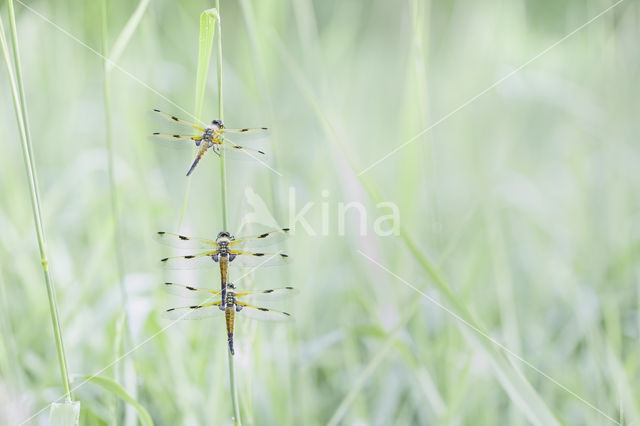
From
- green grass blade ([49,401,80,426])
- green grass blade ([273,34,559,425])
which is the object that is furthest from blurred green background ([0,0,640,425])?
green grass blade ([49,401,80,426])

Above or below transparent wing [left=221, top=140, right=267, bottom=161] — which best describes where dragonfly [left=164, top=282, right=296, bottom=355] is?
below

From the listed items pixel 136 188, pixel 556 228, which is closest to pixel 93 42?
pixel 136 188

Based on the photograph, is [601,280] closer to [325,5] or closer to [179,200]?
[179,200]

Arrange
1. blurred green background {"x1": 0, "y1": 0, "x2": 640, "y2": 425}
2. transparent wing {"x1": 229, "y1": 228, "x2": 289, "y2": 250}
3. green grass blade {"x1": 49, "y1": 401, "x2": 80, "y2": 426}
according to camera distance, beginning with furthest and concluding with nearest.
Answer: blurred green background {"x1": 0, "y1": 0, "x2": 640, "y2": 425} < transparent wing {"x1": 229, "y1": 228, "x2": 289, "y2": 250} < green grass blade {"x1": 49, "y1": 401, "x2": 80, "y2": 426}

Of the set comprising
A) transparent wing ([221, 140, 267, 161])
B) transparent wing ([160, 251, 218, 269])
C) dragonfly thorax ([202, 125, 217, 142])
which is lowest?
transparent wing ([160, 251, 218, 269])

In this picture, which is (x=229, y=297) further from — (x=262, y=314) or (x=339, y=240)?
(x=339, y=240)

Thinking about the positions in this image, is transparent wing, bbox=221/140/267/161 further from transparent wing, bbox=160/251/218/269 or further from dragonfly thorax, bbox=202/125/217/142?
transparent wing, bbox=160/251/218/269

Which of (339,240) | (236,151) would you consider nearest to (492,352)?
A: (236,151)

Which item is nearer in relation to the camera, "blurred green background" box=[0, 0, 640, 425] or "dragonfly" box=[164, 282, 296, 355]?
"dragonfly" box=[164, 282, 296, 355]

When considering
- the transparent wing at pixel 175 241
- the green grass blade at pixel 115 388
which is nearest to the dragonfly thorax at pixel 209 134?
the transparent wing at pixel 175 241
